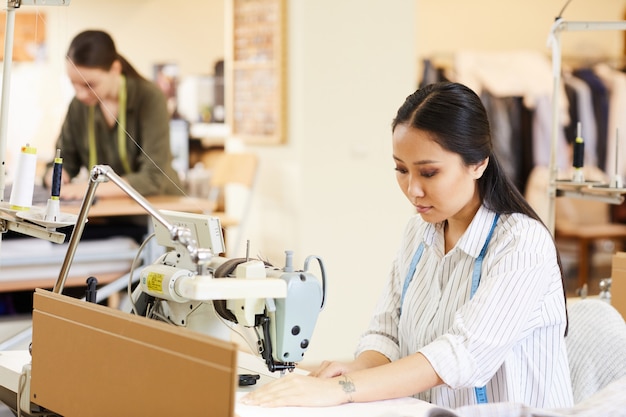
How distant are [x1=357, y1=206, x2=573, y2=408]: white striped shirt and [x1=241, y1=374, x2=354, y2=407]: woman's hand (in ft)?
0.65

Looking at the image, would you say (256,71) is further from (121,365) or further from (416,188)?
(121,365)

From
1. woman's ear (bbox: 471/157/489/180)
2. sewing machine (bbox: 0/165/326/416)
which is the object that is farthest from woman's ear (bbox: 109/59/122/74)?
woman's ear (bbox: 471/157/489/180)

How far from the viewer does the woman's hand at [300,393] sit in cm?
173

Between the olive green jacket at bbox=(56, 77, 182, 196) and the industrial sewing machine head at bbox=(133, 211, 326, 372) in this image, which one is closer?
the industrial sewing machine head at bbox=(133, 211, 326, 372)

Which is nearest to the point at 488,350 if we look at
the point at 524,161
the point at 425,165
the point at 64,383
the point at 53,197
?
the point at 425,165

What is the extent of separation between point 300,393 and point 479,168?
62 centimetres

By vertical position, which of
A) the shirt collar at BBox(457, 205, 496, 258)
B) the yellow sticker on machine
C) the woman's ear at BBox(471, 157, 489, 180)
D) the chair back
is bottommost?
the chair back

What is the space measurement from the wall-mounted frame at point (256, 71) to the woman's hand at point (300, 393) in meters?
3.11

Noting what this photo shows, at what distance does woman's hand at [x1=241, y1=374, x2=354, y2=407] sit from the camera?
5.69ft

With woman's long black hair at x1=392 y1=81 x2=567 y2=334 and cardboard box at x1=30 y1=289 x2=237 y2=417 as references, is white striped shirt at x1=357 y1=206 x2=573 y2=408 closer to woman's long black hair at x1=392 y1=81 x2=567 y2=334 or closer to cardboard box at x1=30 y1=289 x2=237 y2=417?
woman's long black hair at x1=392 y1=81 x2=567 y2=334

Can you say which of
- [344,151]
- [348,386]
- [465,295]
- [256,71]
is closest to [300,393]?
[348,386]

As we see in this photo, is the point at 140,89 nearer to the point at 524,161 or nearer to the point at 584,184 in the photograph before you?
the point at 584,184

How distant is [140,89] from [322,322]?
1478mm

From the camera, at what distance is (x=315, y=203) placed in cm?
473
